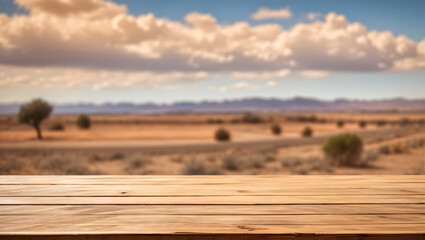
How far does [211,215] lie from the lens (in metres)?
2.10

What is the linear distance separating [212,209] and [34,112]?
40259 mm

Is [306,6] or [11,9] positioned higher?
[306,6]

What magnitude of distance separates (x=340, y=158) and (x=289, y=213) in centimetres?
1634

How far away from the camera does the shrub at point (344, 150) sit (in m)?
17.1

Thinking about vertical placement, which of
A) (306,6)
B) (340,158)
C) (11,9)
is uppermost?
(306,6)

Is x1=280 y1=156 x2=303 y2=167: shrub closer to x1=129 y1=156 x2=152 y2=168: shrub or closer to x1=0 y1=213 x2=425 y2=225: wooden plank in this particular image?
x1=129 y1=156 x2=152 y2=168: shrub

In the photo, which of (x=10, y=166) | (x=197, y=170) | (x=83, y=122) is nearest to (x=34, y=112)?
(x=83, y=122)

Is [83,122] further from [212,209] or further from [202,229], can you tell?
[202,229]

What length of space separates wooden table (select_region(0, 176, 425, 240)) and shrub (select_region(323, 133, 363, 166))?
48.5 ft

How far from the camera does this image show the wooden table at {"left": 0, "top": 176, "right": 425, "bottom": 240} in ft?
5.99

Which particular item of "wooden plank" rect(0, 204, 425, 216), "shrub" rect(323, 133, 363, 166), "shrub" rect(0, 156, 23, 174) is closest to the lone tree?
"shrub" rect(0, 156, 23, 174)

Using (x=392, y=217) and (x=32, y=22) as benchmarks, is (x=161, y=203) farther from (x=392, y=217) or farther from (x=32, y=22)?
(x=32, y=22)

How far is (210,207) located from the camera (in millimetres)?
2266

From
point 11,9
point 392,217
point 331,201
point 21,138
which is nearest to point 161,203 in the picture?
point 331,201
